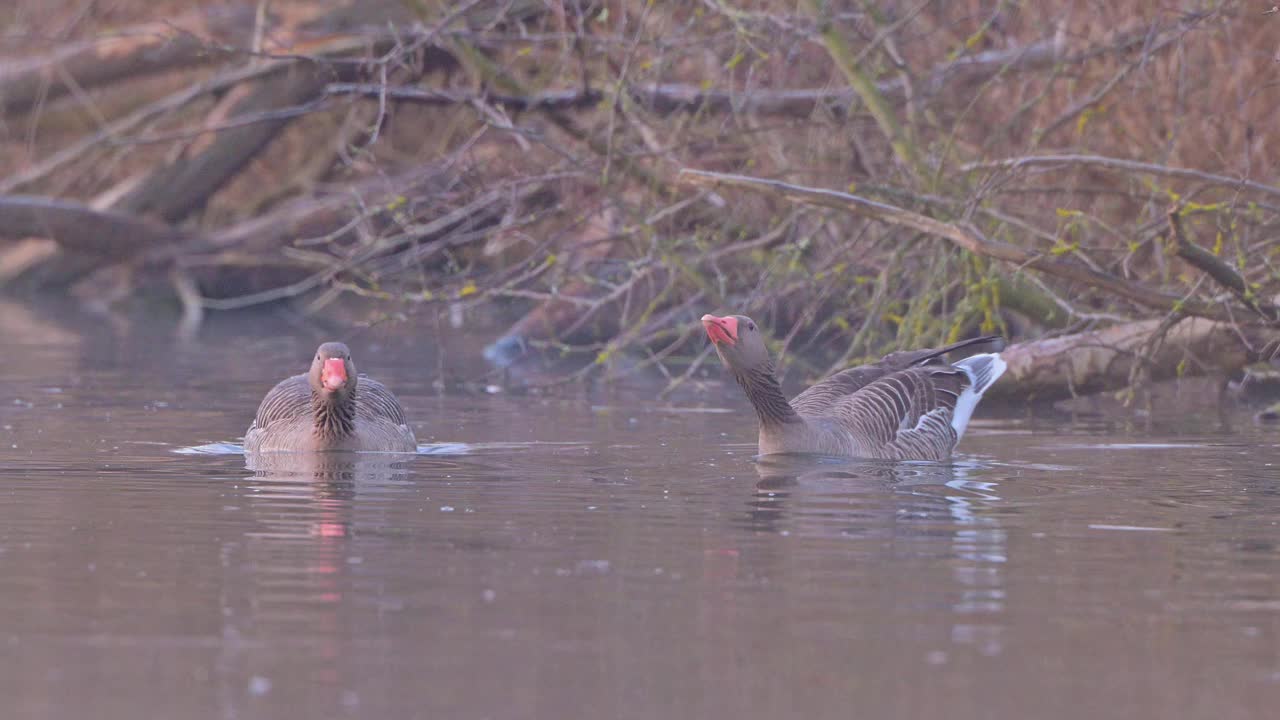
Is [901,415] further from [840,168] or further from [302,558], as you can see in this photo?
[302,558]

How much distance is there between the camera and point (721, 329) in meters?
9.66

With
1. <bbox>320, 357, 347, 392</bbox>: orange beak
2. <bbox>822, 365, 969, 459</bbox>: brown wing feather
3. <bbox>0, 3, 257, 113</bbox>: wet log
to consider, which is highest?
<bbox>0, 3, 257, 113</bbox>: wet log

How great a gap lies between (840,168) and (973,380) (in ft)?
11.3

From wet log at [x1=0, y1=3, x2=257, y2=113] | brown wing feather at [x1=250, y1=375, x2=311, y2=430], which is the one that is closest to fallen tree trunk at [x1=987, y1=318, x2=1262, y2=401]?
brown wing feather at [x1=250, y1=375, x2=311, y2=430]

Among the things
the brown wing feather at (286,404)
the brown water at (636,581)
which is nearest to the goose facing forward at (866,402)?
the brown water at (636,581)

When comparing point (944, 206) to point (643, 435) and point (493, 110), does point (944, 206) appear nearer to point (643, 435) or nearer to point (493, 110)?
point (643, 435)

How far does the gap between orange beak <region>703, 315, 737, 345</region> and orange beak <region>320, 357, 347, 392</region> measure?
6.16 feet

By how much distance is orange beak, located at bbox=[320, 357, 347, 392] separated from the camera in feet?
32.3

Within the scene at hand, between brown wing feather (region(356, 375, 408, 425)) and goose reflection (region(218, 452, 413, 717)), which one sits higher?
brown wing feather (region(356, 375, 408, 425))

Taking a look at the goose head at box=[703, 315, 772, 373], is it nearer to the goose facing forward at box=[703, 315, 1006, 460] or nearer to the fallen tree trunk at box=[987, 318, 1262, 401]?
the goose facing forward at box=[703, 315, 1006, 460]

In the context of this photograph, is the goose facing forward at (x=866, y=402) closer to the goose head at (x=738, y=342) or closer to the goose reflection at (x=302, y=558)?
the goose head at (x=738, y=342)

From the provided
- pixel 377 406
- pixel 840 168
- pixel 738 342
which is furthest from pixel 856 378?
pixel 840 168

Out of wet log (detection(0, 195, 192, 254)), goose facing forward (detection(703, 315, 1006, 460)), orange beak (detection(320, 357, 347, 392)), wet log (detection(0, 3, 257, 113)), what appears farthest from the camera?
wet log (detection(0, 195, 192, 254))

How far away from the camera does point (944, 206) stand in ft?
37.3
